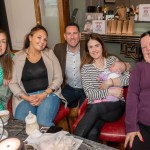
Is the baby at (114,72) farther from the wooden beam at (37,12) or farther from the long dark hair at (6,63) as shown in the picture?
the wooden beam at (37,12)

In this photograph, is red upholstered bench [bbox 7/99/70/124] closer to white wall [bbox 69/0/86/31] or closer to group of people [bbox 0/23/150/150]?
group of people [bbox 0/23/150/150]

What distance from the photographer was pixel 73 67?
2.27 meters

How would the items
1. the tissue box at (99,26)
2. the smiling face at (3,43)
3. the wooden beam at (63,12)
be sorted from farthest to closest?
the wooden beam at (63,12)
the tissue box at (99,26)
the smiling face at (3,43)

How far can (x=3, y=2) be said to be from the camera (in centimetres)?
446

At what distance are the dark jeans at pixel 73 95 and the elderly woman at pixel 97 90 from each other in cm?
39

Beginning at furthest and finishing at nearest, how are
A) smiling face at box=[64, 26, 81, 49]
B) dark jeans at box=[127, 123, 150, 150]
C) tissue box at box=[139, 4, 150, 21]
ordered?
tissue box at box=[139, 4, 150, 21] → smiling face at box=[64, 26, 81, 49] → dark jeans at box=[127, 123, 150, 150]

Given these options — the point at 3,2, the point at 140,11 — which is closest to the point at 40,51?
the point at 140,11

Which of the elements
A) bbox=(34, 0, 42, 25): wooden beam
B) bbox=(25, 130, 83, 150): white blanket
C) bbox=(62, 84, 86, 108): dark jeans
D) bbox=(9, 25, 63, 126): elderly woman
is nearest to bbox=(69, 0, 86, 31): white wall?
bbox=(34, 0, 42, 25): wooden beam

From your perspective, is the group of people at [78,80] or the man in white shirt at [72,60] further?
the man in white shirt at [72,60]

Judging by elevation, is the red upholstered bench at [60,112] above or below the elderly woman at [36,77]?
below

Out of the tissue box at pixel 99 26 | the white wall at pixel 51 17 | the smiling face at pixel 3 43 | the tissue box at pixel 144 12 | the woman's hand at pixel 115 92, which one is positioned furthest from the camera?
the white wall at pixel 51 17

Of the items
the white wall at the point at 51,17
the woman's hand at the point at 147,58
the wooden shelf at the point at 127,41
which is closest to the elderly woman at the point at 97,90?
the woman's hand at the point at 147,58

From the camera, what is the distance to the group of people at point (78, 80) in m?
1.61

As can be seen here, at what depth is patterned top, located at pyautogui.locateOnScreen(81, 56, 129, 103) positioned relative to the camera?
1.84 meters
